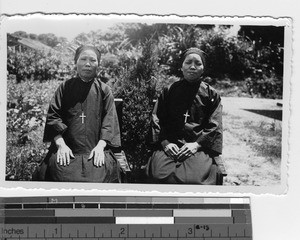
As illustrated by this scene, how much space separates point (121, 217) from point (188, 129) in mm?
229

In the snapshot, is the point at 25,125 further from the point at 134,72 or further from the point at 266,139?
the point at 266,139

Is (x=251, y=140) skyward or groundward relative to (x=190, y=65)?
groundward

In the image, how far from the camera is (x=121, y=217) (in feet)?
→ 3.74

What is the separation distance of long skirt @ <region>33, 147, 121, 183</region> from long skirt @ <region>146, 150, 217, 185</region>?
3.2 inches

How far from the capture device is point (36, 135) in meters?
1.14

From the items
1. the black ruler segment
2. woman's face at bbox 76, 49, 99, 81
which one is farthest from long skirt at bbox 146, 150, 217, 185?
woman's face at bbox 76, 49, 99, 81

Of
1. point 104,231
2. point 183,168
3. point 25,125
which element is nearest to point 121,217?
point 104,231

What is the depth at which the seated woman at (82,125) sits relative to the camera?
1136 millimetres

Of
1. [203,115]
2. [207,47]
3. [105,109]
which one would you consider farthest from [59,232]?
[207,47]

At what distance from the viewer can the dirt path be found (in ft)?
3.73

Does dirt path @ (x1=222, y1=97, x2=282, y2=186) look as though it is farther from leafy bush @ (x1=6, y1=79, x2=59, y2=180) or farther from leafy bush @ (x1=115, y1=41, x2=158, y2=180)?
leafy bush @ (x1=6, y1=79, x2=59, y2=180)

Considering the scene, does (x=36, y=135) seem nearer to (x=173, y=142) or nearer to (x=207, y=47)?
(x=173, y=142)

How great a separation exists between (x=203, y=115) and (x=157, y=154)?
0.12 metres

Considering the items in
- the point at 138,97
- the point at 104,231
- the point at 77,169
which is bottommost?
the point at 104,231
